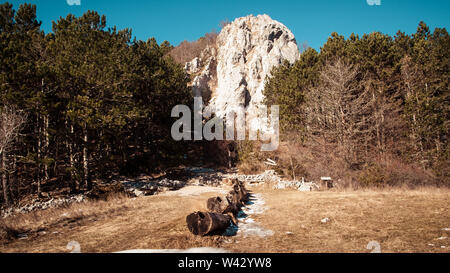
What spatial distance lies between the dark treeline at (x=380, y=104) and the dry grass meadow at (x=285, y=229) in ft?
18.6

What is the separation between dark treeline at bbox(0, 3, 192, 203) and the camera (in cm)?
1073

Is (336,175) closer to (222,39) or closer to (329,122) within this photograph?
(329,122)

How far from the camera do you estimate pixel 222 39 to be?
83.1 meters

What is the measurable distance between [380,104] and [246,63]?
50.4 meters

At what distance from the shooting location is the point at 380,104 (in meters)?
16.0

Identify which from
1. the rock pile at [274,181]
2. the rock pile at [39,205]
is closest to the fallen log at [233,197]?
the rock pile at [274,181]

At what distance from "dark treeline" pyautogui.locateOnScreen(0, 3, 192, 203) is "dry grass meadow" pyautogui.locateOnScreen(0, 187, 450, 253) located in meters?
5.36

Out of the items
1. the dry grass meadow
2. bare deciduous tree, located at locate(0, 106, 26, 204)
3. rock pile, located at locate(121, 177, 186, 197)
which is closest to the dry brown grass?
the dry grass meadow

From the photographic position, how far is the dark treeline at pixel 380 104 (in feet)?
45.5

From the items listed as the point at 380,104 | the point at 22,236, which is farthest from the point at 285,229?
the point at 380,104

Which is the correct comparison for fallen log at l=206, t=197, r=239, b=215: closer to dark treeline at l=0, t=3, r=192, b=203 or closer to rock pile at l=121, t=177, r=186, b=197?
rock pile at l=121, t=177, r=186, b=197

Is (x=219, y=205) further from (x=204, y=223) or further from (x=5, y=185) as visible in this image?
(x=5, y=185)
